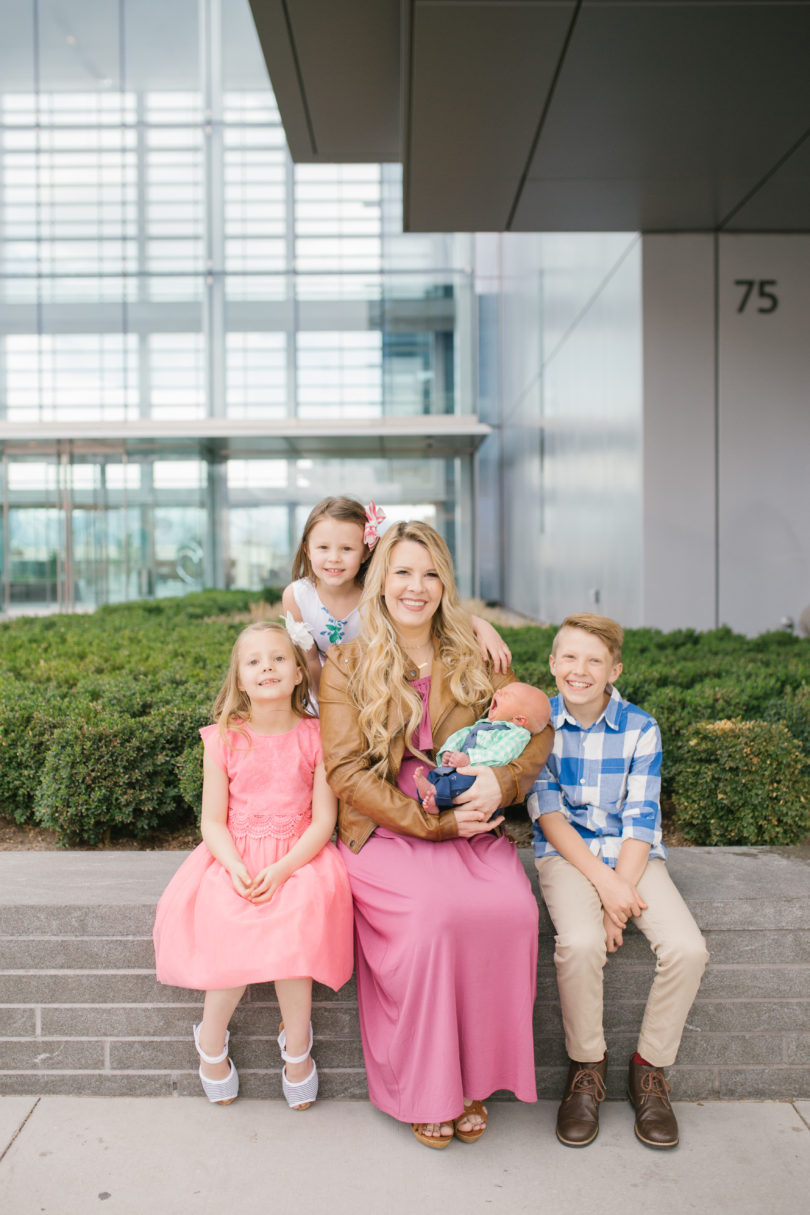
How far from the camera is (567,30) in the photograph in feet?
17.8

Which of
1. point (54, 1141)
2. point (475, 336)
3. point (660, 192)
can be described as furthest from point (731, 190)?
point (475, 336)

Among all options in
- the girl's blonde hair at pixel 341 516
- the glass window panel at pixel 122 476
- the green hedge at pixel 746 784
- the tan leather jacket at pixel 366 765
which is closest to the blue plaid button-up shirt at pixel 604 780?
the tan leather jacket at pixel 366 765

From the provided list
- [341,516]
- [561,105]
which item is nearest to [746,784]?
[341,516]

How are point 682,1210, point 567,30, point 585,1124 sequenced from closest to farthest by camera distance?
point 682,1210 < point 585,1124 < point 567,30

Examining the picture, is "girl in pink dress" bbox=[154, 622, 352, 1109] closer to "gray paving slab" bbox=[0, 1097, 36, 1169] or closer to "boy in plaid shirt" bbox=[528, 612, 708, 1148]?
"gray paving slab" bbox=[0, 1097, 36, 1169]

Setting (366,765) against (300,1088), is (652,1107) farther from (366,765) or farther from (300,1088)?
(366,765)

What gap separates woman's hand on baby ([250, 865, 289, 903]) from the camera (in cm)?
263

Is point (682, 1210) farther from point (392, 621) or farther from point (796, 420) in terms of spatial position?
point (796, 420)

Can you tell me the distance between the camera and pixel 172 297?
2075 cm

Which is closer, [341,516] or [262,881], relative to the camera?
[262,881]

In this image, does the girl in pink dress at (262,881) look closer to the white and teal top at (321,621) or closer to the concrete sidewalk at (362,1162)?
the concrete sidewalk at (362,1162)

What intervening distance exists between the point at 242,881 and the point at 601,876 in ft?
3.58

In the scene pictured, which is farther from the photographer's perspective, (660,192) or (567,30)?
(660,192)

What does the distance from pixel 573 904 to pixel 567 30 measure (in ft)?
17.1
